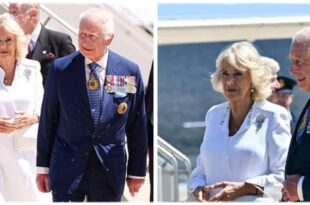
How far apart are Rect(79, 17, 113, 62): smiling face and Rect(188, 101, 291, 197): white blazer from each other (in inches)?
32.1

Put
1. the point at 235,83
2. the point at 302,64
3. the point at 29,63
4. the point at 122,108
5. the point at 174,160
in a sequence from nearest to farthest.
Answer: the point at 302,64 → the point at 235,83 → the point at 122,108 → the point at 29,63 → the point at 174,160

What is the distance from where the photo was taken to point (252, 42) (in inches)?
214

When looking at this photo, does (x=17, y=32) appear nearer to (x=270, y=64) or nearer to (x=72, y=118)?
(x=72, y=118)

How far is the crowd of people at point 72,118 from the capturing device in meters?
5.11

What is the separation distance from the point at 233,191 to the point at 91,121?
89 cm

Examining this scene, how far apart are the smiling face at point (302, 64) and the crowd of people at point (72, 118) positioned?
A: 916mm

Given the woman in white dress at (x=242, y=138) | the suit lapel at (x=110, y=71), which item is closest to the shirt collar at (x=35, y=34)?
the suit lapel at (x=110, y=71)

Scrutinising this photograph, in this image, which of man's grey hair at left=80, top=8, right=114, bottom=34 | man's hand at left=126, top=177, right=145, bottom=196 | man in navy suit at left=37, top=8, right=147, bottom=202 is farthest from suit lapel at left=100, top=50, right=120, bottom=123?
man's hand at left=126, top=177, right=145, bottom=196

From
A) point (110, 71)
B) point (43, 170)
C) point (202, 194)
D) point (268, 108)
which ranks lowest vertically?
point (202, 194)

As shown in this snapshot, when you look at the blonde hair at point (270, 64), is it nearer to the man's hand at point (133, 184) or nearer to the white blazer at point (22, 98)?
the man's hand at point (133, 184)

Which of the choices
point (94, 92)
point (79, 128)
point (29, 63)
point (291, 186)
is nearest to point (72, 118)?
point (79, 128)

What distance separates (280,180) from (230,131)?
15.5 inches

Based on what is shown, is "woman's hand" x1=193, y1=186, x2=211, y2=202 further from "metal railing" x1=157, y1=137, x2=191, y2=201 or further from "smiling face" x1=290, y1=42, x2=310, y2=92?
"metal railing" x1=157, y1=137, x2=191, y2=201

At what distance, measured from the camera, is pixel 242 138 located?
5055 millimetres
